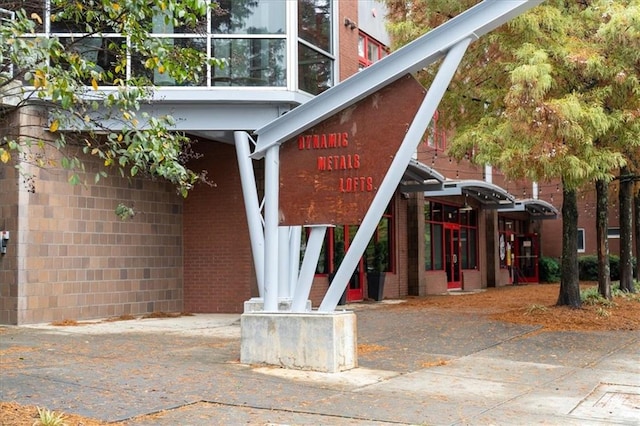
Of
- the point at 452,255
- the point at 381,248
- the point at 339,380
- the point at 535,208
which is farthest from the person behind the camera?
the point at 535,208

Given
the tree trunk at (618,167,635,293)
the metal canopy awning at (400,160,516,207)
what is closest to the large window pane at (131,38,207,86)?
the metal canopy awning at (400,160,516,207)

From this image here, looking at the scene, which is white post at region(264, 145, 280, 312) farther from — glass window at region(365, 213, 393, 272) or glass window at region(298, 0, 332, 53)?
glass window at region(365, 213, 393, 272)

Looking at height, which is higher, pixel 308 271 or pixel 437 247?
pixel 437 247

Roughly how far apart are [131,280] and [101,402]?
30.4 ft

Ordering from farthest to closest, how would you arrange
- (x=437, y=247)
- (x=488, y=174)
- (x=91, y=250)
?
(x=488, y=174) < (x=437, y=247) < (x=91, y=250)

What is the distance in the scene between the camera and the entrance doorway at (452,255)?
2793cm

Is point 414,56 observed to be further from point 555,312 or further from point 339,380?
point 555,312

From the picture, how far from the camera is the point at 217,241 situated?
1717 centimetres

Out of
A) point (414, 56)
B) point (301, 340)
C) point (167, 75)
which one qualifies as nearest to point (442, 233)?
point (167, 75)

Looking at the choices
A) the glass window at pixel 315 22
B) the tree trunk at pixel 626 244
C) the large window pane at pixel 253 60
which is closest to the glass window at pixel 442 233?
the tree trunk at pixel 626 244

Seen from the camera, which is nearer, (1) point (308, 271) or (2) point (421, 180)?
(1) point (308, 271)

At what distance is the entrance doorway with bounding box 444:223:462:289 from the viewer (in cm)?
2793

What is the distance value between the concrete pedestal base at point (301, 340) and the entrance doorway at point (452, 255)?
1864 cm

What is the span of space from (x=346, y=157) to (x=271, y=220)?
1.29 metres
